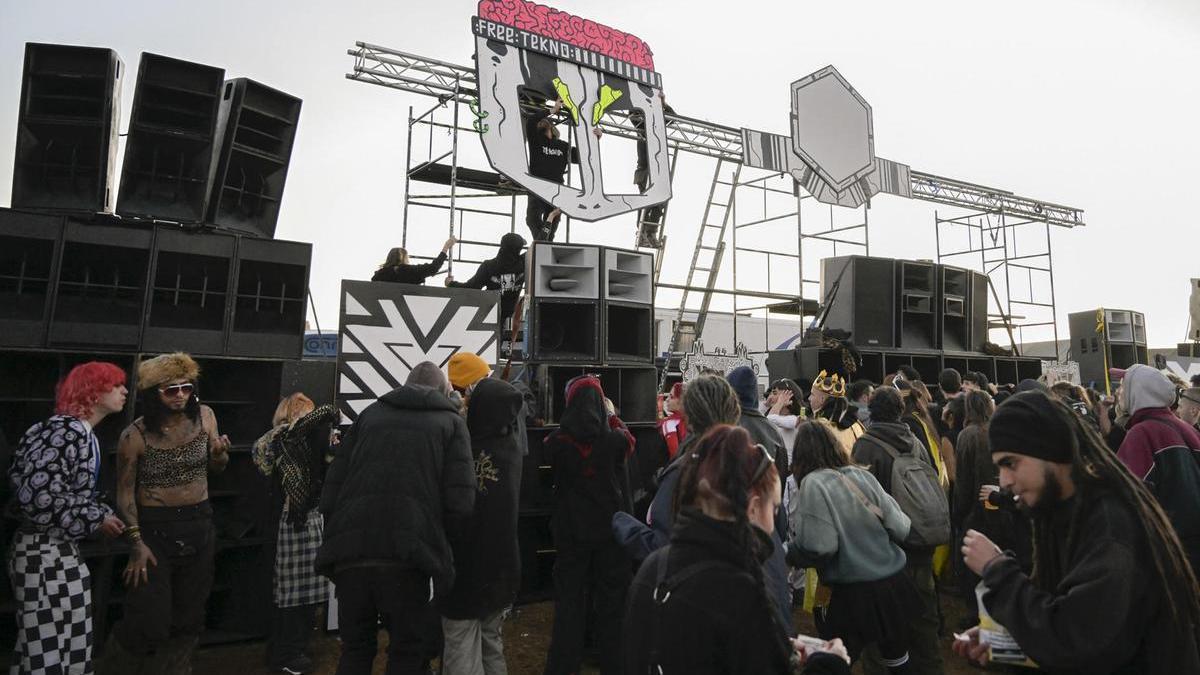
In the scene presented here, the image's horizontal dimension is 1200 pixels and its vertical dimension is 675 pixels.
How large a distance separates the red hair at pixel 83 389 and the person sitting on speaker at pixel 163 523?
0.15 m

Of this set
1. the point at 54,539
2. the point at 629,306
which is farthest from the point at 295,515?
the point at 629,306

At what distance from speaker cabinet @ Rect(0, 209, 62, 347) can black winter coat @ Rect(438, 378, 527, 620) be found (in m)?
2.50

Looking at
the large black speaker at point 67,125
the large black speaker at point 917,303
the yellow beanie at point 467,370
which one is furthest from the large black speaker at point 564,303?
the large black speaker at point 917,303

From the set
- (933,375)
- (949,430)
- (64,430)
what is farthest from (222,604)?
(933,375)

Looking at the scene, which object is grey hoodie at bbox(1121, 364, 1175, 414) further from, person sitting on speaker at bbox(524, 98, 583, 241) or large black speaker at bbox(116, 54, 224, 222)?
person sitting on speaker at bbox(524, 98, 583, 241)

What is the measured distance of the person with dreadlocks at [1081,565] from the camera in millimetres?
1306

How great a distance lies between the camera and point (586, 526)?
343cm

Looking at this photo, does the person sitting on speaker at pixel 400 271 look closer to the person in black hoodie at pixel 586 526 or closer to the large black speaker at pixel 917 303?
the person in black hoodie at pixel 586 526

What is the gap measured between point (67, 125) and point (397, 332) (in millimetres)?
2186

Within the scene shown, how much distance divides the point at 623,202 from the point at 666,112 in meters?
2.68

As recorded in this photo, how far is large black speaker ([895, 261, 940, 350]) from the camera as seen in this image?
332 inches

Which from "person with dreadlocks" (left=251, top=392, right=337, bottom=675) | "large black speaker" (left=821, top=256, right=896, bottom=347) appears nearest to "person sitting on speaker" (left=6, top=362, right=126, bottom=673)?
"person with dreadlocks" (left=251, top=392, right=337, bottom=675)

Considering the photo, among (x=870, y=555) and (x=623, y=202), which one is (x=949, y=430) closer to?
(x=870, y=555)

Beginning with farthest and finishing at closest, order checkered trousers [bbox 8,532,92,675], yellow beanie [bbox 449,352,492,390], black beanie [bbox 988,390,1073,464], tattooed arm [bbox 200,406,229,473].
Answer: yellow beanie [bbox 449,352,492,390] < tattooed arm [bbox 200,406,229,473] < checkered trousers [bbox 8,532,92,675] < black beanie [bbox 988,390,1073,464]
